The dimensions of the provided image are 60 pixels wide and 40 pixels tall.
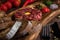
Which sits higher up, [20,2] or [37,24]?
[20,2]

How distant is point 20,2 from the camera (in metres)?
2.02

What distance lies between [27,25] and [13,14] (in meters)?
0.33

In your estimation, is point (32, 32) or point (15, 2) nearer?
point (32, 32)

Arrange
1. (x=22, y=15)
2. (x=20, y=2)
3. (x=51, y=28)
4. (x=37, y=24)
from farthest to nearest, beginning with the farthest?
(x=20, y=2) → (x=51, y=28) → (x=22, y=15) → (x=37, y=24)

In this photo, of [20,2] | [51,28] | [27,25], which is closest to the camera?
[27,25]

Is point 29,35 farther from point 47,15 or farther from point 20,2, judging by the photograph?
point 20,2

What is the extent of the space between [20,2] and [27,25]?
1.93 feet

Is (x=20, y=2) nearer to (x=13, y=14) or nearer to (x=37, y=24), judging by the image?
(x=13, y=14)

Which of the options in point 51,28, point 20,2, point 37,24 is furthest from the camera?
point 20,2

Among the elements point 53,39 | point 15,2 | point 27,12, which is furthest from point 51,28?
point 15,2

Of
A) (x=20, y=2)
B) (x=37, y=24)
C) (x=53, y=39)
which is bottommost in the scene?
(x=53, y=39)

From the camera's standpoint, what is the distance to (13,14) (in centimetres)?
177

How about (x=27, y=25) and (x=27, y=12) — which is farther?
(x=27, y=12)

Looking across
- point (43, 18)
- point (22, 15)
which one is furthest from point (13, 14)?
point (43, 18)
